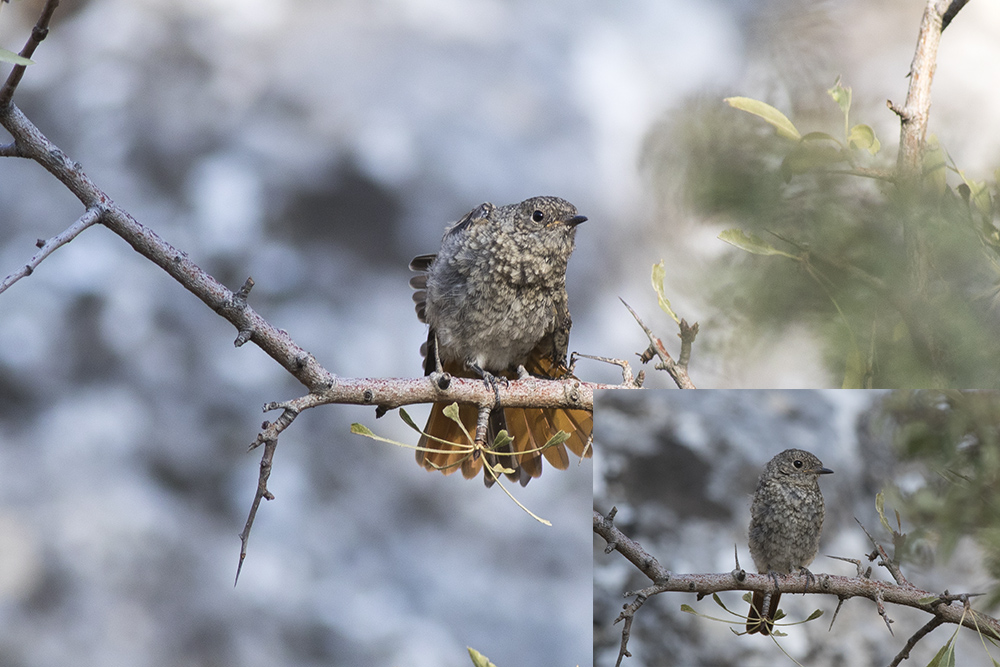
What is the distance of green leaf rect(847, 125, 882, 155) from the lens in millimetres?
771

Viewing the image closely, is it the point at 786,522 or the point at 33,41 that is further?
the point at 786,522

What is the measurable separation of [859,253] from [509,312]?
388 millimetres

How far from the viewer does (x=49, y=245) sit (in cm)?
69

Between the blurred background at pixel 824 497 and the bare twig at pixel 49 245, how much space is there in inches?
21.9

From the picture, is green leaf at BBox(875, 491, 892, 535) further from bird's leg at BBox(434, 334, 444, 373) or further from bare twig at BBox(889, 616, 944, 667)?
bird's leg at BBox(434, 334, 444, 373)

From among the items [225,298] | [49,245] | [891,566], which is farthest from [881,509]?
[49,245]

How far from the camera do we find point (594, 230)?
68.1 inches

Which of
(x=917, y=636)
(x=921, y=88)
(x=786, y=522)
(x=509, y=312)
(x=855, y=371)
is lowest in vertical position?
(x=917, y=636)

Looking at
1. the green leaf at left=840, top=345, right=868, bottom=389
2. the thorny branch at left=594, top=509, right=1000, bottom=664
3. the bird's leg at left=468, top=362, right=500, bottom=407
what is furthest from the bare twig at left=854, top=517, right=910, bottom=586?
the bird's leg at left=468, top=362, right=500, bottom=407

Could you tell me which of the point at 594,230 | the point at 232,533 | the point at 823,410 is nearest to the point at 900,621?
the point at 823,410

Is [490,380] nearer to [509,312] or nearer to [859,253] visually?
[509,312]

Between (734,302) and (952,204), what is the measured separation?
0.24 metres

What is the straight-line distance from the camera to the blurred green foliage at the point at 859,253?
2.47 feet

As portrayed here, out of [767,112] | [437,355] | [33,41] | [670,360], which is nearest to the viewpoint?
[33,41]
